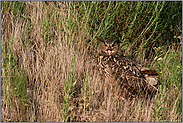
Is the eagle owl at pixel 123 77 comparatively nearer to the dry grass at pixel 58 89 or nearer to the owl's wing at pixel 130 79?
the owl's wing at pixel 130 79

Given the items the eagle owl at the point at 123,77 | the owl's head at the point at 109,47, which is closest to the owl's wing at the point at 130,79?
the eagle owl at the point at 123,77

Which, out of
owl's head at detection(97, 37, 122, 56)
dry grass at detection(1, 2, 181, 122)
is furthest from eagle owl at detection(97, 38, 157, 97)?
dry grass at detection(1, 2, 181, 122)

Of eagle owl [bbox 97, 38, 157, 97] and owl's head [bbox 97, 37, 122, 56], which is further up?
owl's head [bbox 97, 37, 122, 56]

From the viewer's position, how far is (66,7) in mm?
4453

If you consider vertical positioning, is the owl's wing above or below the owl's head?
below

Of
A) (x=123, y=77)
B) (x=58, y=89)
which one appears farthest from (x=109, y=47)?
(x=58, y=89)

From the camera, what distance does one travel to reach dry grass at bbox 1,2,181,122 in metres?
2.96

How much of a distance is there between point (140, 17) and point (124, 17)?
355 millimetres

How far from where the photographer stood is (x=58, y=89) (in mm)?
3252

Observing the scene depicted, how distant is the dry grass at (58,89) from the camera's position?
2.96 metres

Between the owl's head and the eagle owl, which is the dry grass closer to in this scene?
the eagle owl

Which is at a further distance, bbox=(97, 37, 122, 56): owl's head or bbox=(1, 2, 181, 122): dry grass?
bbox=(97, 37, 122, 56): owl's head

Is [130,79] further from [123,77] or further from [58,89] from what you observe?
[58,89]

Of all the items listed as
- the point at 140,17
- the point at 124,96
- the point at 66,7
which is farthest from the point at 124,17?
the point at 124,96
